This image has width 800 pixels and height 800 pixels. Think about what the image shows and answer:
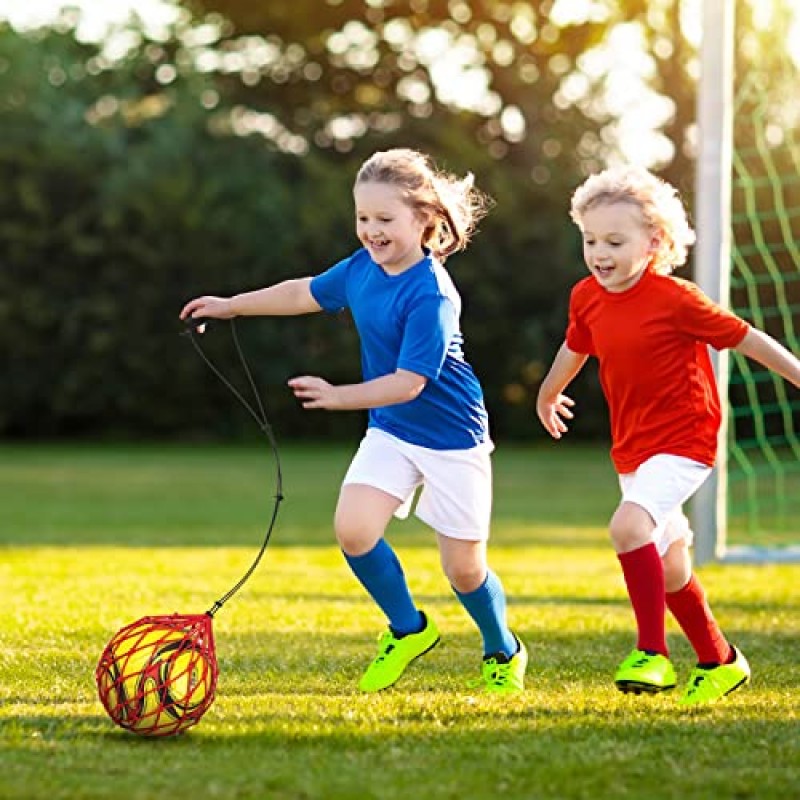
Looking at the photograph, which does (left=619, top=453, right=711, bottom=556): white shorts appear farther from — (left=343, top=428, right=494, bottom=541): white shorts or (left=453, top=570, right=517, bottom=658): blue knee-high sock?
(left=453, top=570, right=517, bottom=658): blue knee-high sock

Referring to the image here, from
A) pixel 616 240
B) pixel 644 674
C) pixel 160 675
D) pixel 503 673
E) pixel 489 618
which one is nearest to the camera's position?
pixel 160 675

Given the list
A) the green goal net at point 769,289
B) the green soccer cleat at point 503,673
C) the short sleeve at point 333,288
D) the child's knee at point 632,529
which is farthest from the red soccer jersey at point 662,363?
the green goal net at point 769,289

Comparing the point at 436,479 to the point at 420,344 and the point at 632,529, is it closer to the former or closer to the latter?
the point at 420,344

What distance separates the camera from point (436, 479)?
5.12 meters

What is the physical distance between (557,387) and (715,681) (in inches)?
40.7

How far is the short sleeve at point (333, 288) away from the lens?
17.5 feet

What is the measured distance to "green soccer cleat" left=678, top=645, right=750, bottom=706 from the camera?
4.91 metres

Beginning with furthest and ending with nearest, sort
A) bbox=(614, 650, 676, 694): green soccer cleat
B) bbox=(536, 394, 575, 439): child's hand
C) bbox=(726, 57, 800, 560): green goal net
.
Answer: bbox=(726, 57, 800, 560): green goal net, bbox=(536, 394, 575, 439): child's hand, bbox=(614, 650, 676, 694): green soccer cleat

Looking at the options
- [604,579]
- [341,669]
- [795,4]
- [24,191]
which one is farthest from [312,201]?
[341,669]

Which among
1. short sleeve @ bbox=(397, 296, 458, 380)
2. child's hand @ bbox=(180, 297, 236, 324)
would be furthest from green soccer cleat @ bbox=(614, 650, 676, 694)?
child's hand @ bbox=(180, 297, 236, 324)

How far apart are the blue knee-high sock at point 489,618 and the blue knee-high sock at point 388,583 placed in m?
0.16

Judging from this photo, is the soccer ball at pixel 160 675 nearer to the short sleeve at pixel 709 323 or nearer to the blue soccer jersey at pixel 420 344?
the blue soccer jersey at pixel 420 344

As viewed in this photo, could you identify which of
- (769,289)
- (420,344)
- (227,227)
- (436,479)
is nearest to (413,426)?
(436,479)

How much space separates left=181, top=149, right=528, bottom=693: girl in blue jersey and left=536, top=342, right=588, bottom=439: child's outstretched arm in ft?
0.88
